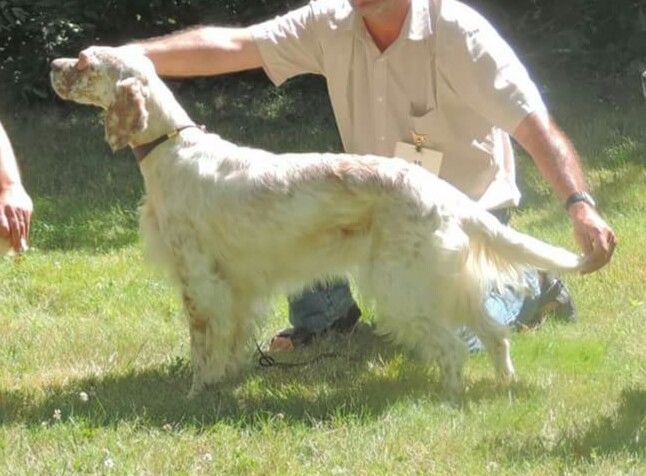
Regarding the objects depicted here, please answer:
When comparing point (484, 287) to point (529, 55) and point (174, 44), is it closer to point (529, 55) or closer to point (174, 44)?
point (174, 44)

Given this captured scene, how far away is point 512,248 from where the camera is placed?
425 centimetres

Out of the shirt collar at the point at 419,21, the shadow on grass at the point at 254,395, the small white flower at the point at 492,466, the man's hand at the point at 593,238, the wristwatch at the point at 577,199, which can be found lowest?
the shadow on grass at the point at 254,395

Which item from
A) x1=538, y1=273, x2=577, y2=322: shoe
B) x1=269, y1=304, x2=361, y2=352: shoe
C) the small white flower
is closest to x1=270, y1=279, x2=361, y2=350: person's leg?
x1=269, y1=304, x2=361, y2=352: shoe

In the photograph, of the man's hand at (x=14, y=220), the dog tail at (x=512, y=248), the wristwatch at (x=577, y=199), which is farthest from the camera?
the dog tail at (x=512, y=248)

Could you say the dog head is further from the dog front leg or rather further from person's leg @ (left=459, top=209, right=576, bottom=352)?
person's leg @ (left=459, top=209, right=576, bottom=352)

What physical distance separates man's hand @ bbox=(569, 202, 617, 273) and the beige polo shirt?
0.47 metres

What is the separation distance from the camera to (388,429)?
3947 mm

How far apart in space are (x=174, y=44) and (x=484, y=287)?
1.45m

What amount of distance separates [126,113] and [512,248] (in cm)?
132

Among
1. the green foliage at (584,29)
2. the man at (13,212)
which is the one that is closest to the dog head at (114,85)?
the man at (13,212)

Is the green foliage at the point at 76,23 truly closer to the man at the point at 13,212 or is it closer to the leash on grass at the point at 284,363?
the leash on grass at the point at 284,363

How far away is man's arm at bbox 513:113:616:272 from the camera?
401 centimetres

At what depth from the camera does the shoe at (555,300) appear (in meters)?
5.14

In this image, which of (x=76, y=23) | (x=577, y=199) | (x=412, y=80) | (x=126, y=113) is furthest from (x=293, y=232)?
(x=76, y=23)
